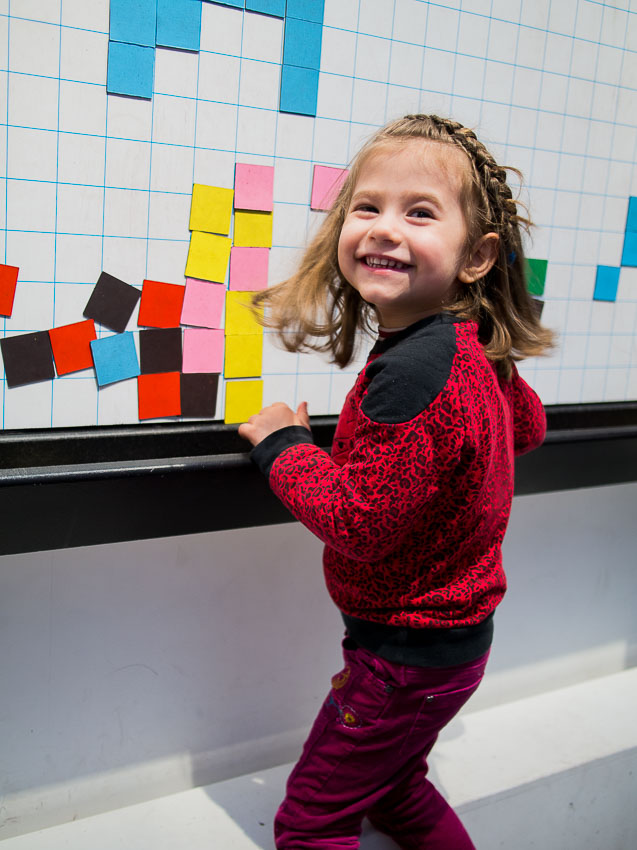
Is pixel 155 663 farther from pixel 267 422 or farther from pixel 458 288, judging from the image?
pixel 458 288

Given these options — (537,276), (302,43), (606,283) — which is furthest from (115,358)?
(606,283)

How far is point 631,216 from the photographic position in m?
1.21

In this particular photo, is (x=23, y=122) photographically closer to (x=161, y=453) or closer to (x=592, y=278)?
(x=161, y=453)

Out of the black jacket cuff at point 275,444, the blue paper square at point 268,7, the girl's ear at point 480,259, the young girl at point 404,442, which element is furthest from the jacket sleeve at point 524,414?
the blue paper square at point 268,7

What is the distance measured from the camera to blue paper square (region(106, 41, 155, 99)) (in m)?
0.79

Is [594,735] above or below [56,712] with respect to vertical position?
below

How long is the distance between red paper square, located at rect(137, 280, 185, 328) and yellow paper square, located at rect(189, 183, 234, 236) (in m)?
0.07

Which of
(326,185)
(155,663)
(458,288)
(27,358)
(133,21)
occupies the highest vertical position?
(133,21)

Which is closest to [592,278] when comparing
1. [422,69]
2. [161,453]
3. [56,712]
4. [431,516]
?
[422,69]

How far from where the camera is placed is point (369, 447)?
77cm

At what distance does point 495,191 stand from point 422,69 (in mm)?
255

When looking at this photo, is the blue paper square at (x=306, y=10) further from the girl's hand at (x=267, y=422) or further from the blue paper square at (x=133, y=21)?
the girl's hand at (x=267, y=422)

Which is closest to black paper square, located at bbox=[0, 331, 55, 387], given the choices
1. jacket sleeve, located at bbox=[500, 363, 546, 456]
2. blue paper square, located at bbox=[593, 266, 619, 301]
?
jacket sleeve, located at bbox=[500, 363, 546, 456]

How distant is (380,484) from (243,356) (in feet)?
0.92
